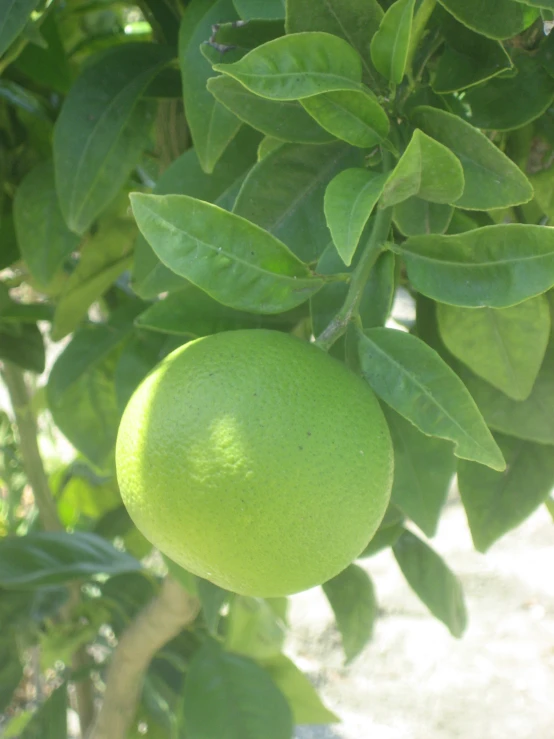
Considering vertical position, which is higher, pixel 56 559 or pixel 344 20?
pixel 344 20

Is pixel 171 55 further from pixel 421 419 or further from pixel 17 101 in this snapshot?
pixel 421 419

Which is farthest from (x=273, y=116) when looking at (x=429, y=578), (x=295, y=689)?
(x=295, y=689)

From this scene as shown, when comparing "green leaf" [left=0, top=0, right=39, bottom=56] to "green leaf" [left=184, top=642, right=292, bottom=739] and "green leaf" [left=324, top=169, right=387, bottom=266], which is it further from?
"green leaf" [left=184, top=642, right=292, bottom=739]

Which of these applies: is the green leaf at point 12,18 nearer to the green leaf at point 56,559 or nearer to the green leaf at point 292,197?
the green leaf at point 292,197

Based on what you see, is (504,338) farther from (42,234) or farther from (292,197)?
(42,234)

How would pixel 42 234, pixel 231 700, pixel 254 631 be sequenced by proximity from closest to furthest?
pixel 42 234 < pixel 231 700 < pixel 254 631

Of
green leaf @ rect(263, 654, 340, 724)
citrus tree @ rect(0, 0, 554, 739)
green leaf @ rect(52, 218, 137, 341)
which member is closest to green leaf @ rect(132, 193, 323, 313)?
citrus tree @ rect(0, 0, 554, 739)

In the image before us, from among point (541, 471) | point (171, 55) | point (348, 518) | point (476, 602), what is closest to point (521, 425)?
point (541, 471)
